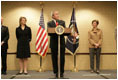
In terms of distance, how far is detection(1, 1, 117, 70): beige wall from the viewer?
6.11 metres

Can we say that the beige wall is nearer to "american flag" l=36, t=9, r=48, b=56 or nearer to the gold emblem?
"american flag" l=36, t=9, r=48, b=56

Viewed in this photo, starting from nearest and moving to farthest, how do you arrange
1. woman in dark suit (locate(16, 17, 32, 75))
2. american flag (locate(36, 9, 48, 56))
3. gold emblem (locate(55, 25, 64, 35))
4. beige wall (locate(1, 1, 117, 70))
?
gold emblem (locate(55, 25, 64, 35))
woman in dark suit (locate(16, 17, 32, 75))
american flag (locate(36, 9, 48, 56))
beige wall (locate(1, 1, 117, 70))

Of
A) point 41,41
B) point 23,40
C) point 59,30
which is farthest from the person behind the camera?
point 41,41

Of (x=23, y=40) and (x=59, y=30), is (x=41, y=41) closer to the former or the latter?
(x=23, y=40)

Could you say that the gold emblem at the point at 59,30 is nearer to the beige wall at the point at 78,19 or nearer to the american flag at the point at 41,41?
the american flag at the point at 41,41

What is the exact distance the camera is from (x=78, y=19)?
615 centimetres

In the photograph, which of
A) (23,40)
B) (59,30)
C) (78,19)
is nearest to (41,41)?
(23,40)

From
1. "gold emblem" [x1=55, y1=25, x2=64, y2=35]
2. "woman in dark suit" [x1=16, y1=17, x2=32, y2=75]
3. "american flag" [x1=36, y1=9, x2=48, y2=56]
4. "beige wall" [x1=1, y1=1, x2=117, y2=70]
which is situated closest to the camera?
"gold emblem" [x1=55, y1=25, x2=64, y2=35]

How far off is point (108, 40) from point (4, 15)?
3.14 meters

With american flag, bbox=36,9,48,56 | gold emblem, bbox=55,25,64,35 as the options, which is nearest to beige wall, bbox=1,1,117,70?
american flag, bbox=36,9,48,56

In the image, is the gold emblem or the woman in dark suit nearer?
the gold emblem

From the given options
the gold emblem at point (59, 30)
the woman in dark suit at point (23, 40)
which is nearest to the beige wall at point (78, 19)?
the woman in dark suit at point (23, 40)

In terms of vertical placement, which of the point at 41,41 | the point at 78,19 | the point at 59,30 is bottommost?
the point at 41,41

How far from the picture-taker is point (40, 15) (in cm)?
596
